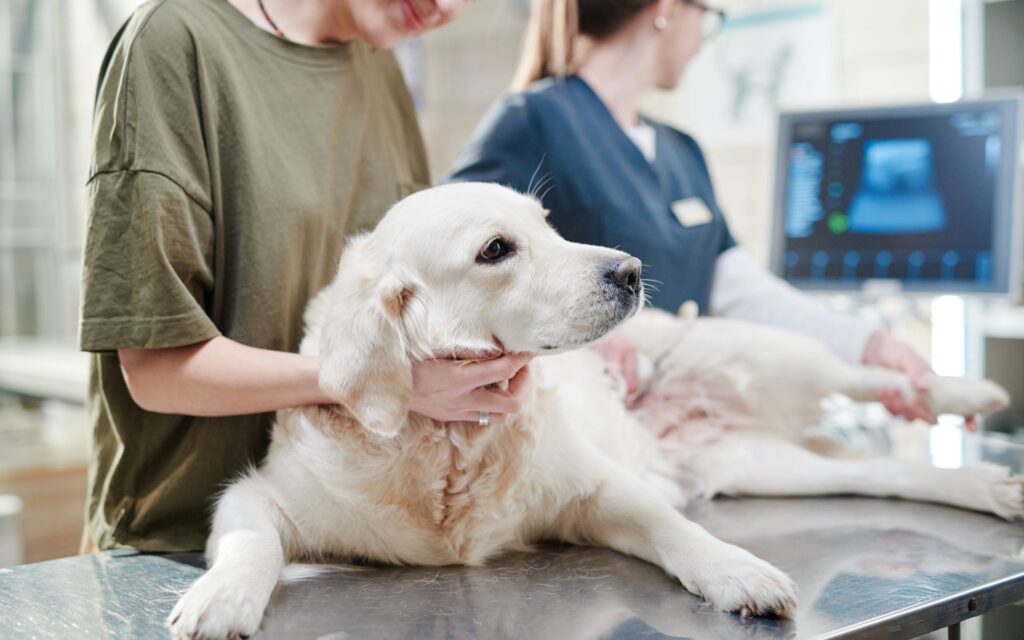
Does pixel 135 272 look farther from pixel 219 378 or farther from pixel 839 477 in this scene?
pixel 839 477

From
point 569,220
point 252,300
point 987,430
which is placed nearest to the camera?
point 252,300

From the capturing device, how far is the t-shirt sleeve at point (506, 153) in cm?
161

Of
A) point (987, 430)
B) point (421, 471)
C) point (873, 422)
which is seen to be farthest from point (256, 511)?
point (987, 430)

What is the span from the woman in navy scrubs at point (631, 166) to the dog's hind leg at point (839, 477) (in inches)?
7.9

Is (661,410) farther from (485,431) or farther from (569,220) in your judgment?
(485,431)

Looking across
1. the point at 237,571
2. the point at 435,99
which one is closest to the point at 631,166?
the point at 237,571

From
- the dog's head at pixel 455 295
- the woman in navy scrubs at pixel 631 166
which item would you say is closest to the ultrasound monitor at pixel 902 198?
the woman in navy scrubs at pixel 631 166

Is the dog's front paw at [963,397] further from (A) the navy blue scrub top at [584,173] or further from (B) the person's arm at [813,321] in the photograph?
(A) the navy blue scrub top at [584,173]

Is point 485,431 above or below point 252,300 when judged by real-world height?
below

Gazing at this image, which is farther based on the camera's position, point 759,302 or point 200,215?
point 759,302

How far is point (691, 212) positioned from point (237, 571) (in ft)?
3.92

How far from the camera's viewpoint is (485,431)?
3.60ft

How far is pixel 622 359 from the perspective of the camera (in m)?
1.54

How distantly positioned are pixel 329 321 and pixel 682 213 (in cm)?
97
